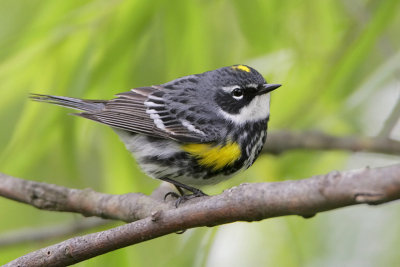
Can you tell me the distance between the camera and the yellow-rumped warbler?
11.0 ft

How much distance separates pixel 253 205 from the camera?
181 centimetres

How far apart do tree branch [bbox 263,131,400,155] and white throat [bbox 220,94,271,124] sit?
41cm

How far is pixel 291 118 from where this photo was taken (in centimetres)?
378

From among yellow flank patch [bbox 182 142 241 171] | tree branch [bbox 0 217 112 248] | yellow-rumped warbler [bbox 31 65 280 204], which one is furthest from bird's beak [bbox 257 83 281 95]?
tree branch [bbox 0 217 112 248]

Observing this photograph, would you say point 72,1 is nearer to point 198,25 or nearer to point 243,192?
point 198,25

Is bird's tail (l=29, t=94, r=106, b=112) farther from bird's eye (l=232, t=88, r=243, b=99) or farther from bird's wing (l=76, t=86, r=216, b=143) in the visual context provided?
bird's eye (l=232, t=88, r=243, b=99)

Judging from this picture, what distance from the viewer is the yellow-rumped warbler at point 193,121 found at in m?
3.37

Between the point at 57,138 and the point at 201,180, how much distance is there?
804 mm

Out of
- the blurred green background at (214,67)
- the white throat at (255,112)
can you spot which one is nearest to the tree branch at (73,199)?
the blurred green background at (214,67)

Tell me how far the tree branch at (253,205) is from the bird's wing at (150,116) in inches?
53.8

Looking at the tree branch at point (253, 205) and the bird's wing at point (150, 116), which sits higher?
the tree branch at point (253, 205)

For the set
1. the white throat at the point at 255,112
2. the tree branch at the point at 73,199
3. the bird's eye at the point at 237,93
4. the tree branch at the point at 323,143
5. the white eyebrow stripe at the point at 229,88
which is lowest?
the tree branch at the point at 323,143

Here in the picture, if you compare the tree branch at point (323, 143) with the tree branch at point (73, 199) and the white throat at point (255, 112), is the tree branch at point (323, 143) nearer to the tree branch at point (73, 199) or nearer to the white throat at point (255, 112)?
the white throat at point (255, 112)

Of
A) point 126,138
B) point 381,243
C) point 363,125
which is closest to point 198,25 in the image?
point 126,138
